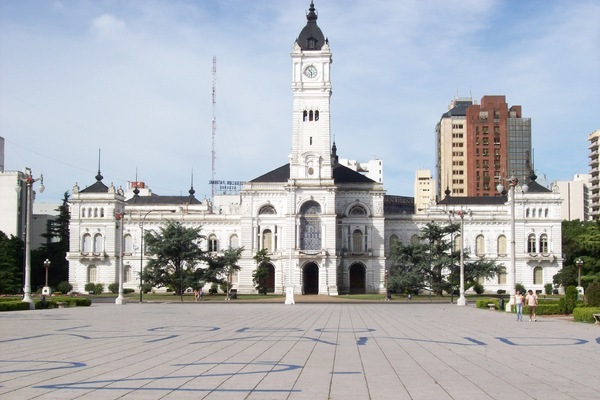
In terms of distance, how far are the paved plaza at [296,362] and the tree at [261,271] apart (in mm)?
63996

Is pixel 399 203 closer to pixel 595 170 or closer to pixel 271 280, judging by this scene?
pixel 595 170

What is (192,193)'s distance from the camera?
134 m

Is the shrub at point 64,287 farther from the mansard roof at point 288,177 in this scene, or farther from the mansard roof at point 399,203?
the mansard roof at point 399,203

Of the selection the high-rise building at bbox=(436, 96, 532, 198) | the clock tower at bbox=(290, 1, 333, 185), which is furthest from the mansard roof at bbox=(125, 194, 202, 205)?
the high-rise building at bbox=(436, 96, 532, 198)

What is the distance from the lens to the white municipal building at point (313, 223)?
344ft

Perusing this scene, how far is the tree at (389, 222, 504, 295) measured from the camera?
94.6 metres

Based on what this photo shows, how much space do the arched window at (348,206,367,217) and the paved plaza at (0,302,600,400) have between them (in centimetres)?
7234

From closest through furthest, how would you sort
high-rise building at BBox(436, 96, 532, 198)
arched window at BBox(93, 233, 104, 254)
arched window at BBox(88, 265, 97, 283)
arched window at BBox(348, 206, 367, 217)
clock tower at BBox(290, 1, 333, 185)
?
clock tower at BBox(290, 1, 333, 185), arched window at BBox(348, 206, 367, 217), arched window at BBox(88, 265, 97, 283), arched window at BBox(93, 233, 104, 254), high-rise building at BBox(436, 96, 532, 198)

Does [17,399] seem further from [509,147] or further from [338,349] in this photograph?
[509,147]

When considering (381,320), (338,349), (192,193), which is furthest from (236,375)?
(192,193)

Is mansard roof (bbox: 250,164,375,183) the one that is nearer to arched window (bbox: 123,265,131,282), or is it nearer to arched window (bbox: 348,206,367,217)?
arched window (bbox: 348,206,367,217)

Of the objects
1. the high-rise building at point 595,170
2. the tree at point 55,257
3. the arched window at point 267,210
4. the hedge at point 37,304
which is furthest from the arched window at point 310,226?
the high-rise building at point 595,170

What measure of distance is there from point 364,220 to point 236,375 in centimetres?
9073

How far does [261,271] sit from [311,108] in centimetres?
2262
